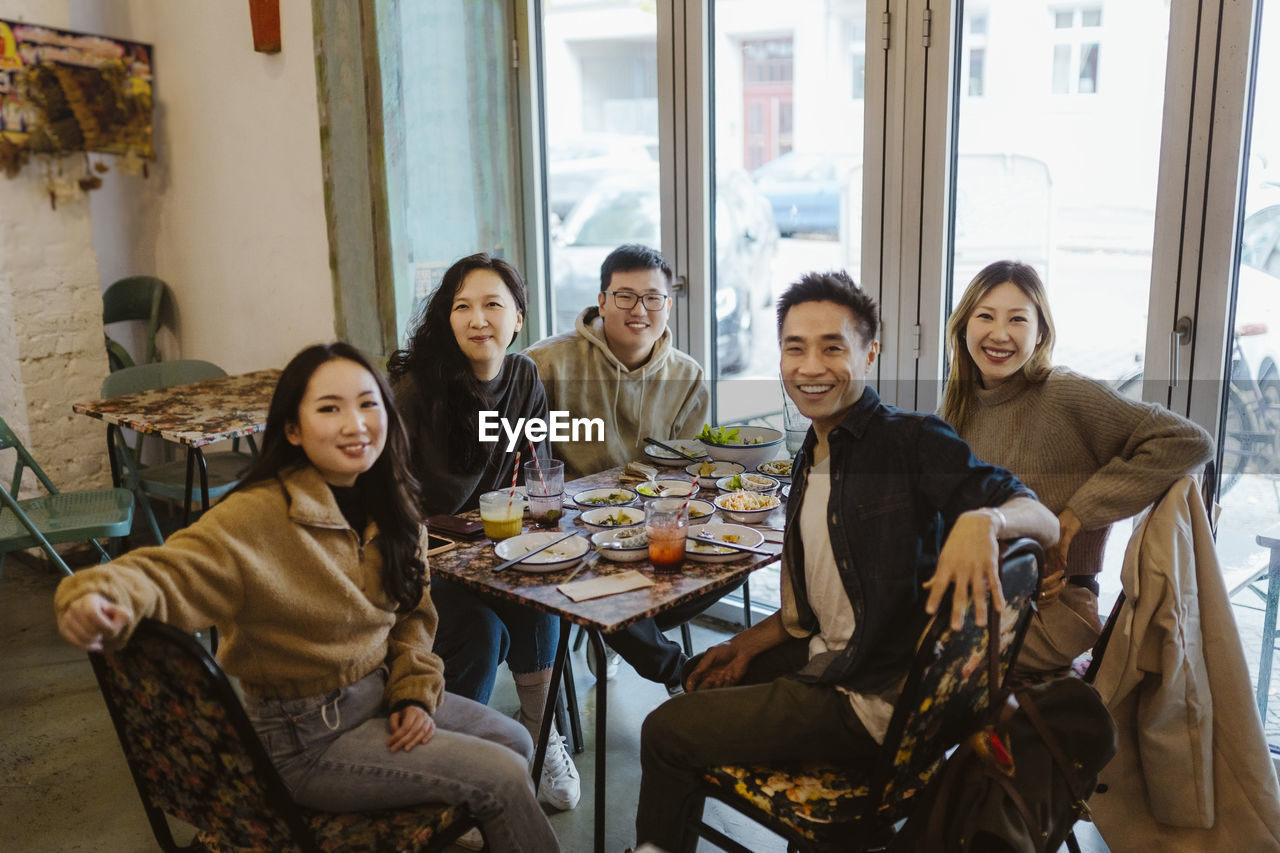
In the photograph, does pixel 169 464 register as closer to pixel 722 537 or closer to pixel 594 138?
pixel 594 138

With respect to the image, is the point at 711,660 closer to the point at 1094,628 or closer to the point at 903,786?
the point at 903,786

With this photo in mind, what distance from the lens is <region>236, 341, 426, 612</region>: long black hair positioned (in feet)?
5.72

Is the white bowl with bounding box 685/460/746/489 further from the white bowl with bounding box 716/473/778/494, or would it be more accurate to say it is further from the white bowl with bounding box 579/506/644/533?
the white bowl with bounding box 579/506/644/533

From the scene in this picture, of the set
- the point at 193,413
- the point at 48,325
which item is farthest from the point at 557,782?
the point at 48,325

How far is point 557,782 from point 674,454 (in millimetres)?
880

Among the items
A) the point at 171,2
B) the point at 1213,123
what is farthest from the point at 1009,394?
the point at 171,2

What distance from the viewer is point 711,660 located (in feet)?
6.75

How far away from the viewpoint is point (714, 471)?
8.71 ft

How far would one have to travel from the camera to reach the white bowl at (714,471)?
2578 mm

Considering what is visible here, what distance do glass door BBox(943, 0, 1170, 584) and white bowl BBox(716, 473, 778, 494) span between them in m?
0.89

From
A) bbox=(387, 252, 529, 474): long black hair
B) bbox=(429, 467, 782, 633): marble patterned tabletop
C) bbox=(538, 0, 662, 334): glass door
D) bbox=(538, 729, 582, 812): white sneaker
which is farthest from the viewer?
bbox=(538, 0, 662, 334): glass door

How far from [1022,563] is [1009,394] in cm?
86

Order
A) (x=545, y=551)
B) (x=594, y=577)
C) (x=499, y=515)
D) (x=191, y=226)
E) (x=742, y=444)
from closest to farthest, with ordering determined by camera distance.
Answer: (x=594, y=577) → (x=545, y=551) → (x=499, y=515) → (x=742, y=444) → (x=191, y=226)

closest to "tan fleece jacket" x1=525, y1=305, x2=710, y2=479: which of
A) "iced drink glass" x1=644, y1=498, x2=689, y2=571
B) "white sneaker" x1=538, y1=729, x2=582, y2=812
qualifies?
"white sneaker" x1=538, y1=729, x2=582, y2=812
